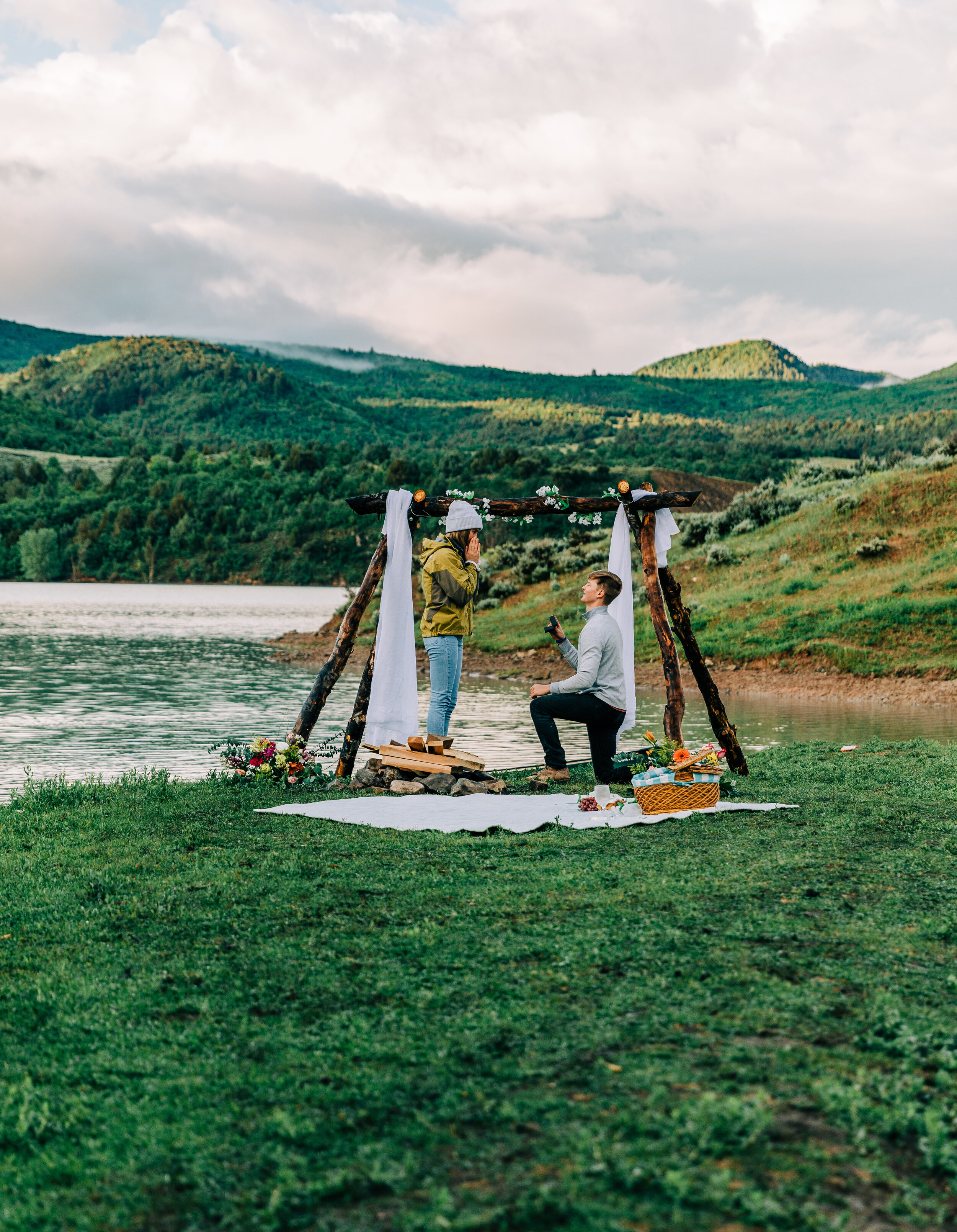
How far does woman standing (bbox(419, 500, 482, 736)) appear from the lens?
10398 millimetres

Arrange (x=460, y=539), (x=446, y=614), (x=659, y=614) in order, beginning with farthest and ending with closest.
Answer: (x=659, y=614) < (x=460, y=539) < (x=446, y=614)

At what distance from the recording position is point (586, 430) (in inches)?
6225

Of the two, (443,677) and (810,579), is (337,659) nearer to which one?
(443,677)

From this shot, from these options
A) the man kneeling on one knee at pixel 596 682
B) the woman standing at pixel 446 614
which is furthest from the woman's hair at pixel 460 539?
the man kneeling on one knee at pixel 596 682

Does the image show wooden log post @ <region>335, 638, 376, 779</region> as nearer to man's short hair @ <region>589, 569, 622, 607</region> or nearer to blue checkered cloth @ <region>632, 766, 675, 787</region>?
man's short hair @ <region>589, 569, 622, 607</region>

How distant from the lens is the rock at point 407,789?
997cm

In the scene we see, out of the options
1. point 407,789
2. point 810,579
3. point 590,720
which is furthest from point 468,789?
point 810,579

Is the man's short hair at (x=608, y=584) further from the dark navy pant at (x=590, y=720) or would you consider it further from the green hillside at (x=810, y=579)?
the green hillside at (x=810, y=579)

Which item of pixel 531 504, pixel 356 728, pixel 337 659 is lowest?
pixel 356 728

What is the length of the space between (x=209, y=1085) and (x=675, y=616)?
28.3ft

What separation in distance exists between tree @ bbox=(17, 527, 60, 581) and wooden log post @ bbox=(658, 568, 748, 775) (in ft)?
360

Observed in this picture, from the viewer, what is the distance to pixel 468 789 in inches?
390

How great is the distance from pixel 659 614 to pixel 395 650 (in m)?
3.01

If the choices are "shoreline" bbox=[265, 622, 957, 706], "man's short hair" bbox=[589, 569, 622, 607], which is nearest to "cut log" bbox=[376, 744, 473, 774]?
"man's short hair" bbox=[589, 569, 622, 607]
